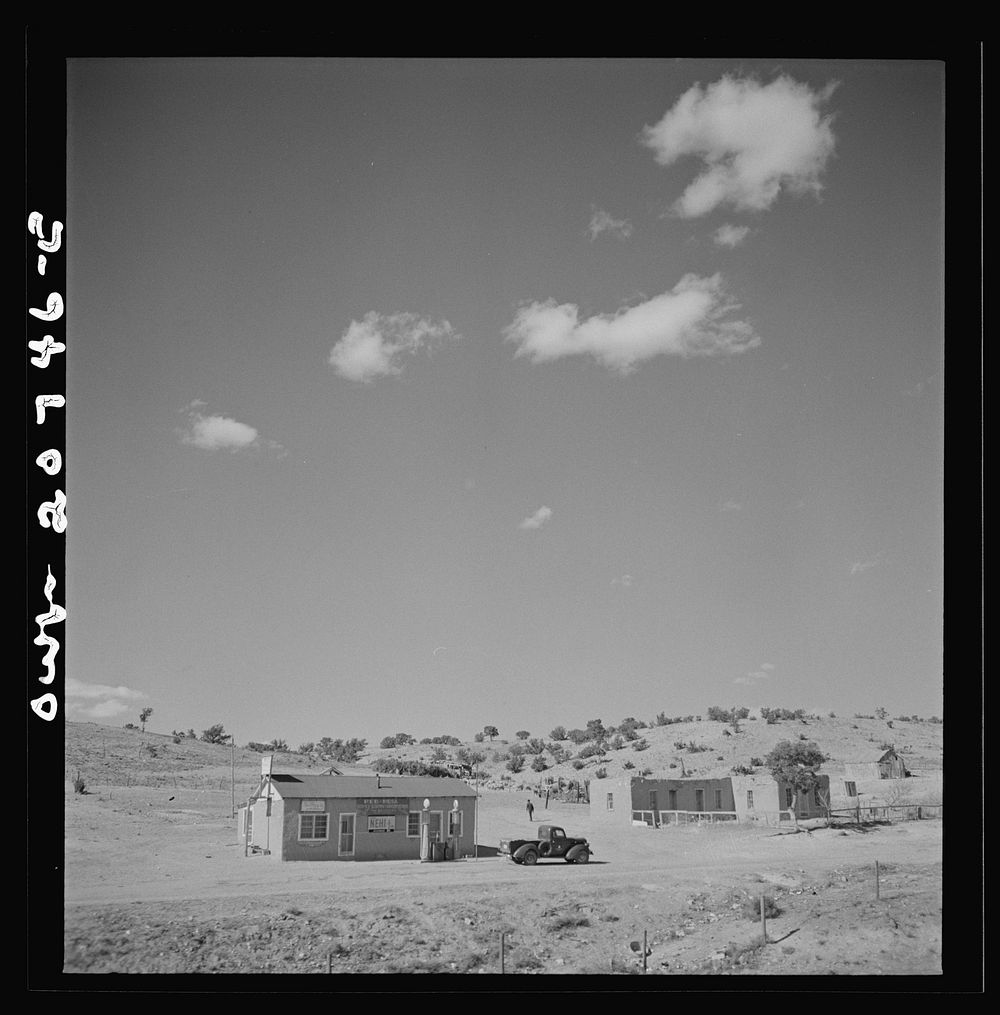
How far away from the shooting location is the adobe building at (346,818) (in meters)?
11.8

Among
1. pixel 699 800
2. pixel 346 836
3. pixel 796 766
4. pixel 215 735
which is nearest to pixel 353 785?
pixel 346 836

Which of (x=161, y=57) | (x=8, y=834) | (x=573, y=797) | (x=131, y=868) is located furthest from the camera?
(x=573, y=797)

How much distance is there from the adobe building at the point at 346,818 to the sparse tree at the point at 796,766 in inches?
159

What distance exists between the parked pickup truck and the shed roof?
3.85 ft

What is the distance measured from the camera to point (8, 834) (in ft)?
28.5

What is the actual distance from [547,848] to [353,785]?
2.39 metres

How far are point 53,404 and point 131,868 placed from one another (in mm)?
5269

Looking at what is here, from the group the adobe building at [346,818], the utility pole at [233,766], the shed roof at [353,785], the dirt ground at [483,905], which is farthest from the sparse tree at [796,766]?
the utility pole at [233,766]

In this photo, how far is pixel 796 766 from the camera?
13.2 metres
